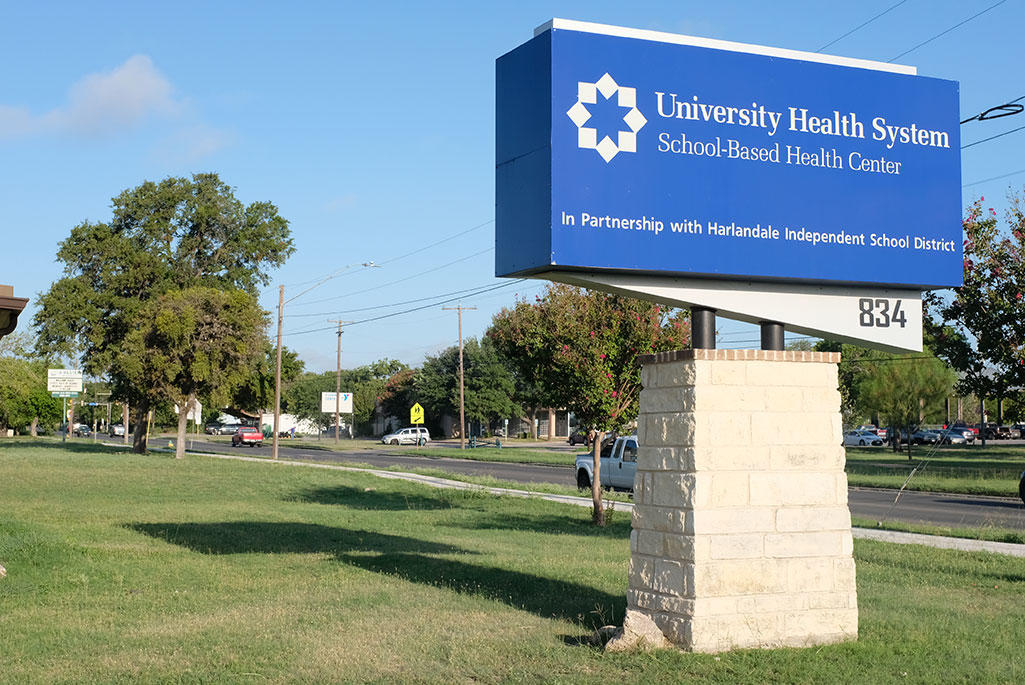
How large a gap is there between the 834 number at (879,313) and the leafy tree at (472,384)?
271 feet

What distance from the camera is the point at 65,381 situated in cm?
6100

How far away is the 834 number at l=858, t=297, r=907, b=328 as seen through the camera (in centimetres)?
927

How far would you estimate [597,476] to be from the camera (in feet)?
65.3

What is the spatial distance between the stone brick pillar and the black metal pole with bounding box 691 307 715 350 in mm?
394

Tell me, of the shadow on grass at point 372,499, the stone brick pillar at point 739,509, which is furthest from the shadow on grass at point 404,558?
the shadow on grass at point 372,499

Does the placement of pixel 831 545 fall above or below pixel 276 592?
above

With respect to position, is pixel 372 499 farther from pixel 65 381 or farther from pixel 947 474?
pixel 65 381

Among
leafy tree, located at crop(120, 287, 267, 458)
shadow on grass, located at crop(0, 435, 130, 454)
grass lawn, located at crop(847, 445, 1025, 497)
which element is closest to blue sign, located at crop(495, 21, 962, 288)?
grass lawn, located at crop(847, 445, 1025, 497)

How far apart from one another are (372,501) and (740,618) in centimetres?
1802

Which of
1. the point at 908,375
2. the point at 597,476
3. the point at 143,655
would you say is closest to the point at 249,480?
the point at 597,476

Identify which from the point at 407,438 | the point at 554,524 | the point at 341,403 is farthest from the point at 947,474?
the point at 407,438

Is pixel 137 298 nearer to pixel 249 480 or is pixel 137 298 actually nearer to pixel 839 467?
pixel 249 480

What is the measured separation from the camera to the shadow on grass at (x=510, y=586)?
9.65 metres

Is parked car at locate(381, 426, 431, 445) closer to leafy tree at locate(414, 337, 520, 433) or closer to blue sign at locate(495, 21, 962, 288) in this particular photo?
leafy tree at locate(414, 337, 520, 433)
